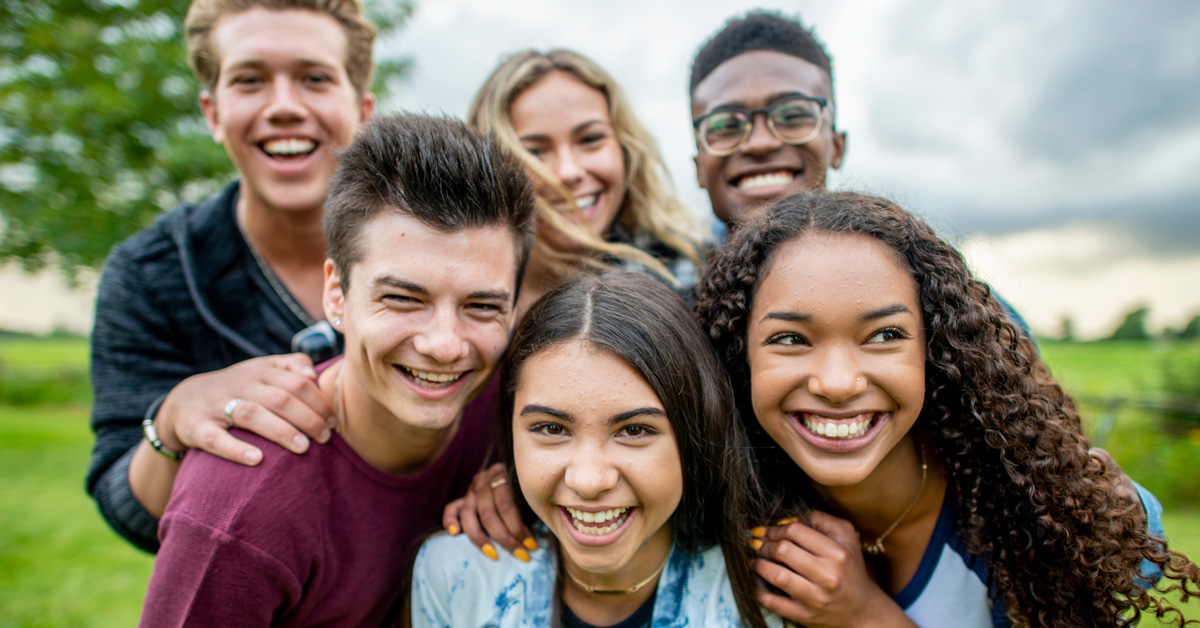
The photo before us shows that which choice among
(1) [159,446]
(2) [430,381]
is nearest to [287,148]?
(1) [159,446]

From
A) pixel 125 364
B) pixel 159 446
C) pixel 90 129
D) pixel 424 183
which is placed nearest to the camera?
pixel 424 183

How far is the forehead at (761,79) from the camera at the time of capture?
321 centimetres

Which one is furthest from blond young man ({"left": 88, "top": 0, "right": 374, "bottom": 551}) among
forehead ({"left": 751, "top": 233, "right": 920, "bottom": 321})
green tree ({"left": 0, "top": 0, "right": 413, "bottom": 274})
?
green tree ({"left": 0, "top": 0, "right": 413, "bottom": 274})

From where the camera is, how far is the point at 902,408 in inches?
83.9

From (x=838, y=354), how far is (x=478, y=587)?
143cm

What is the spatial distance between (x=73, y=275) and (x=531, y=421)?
29.1ft

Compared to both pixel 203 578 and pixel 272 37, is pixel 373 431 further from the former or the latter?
pixel 272 37

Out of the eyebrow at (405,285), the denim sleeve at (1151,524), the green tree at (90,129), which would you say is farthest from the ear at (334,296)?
the green tree at (90,129)

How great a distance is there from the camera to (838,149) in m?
3.57

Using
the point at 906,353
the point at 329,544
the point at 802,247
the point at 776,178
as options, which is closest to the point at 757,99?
the point at 776,178

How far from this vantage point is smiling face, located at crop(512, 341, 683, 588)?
6.91 feet

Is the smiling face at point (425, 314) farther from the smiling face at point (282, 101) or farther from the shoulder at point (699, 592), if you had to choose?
the smiling face at point (282, 101)

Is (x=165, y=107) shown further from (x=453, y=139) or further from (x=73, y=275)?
(x=453, y=139)

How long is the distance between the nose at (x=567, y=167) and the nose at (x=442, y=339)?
1393 mm
